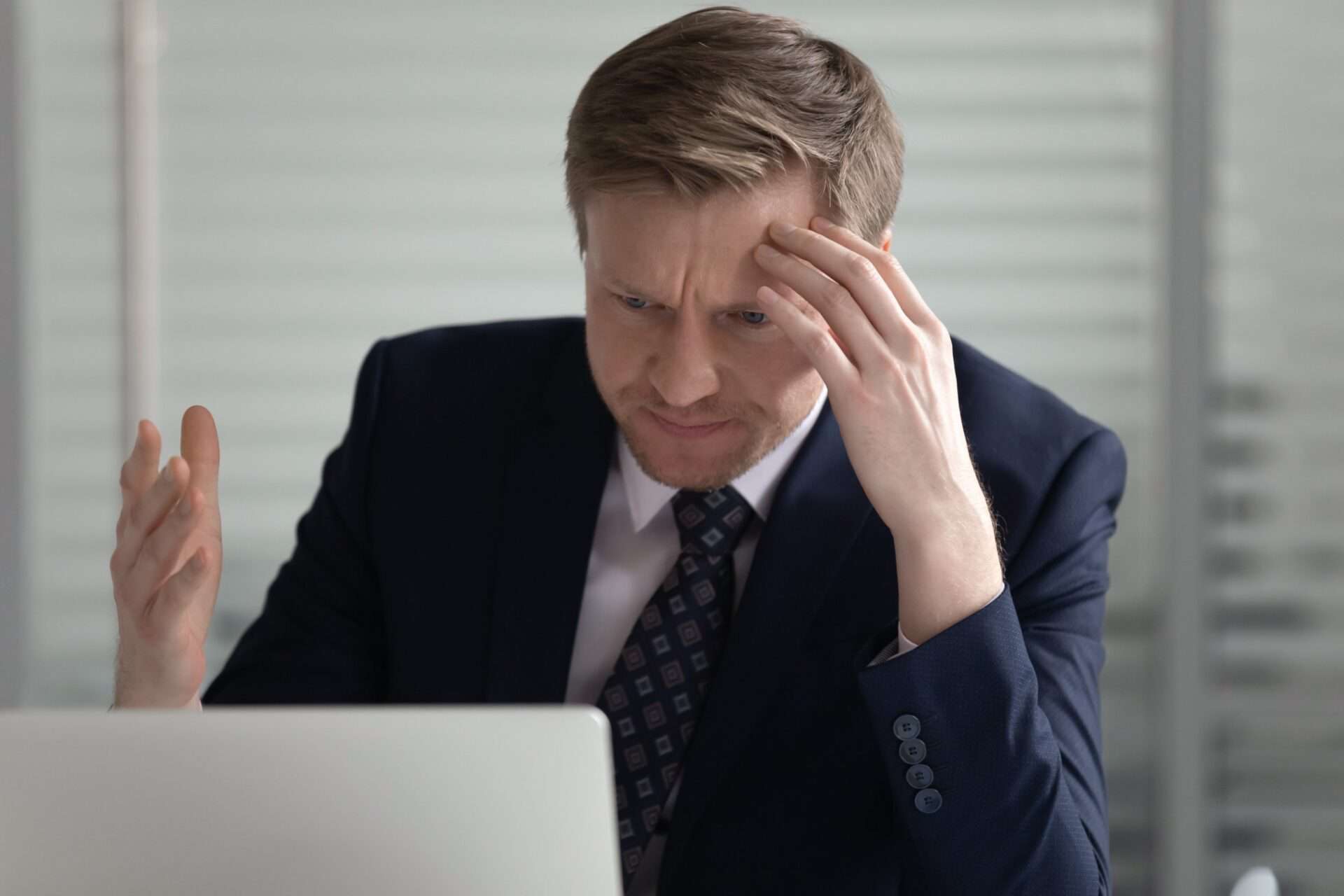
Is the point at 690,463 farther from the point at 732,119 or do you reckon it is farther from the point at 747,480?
the point at 732,119

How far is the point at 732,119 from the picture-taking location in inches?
51.3

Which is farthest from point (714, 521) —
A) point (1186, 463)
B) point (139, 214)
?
point (139, 214)

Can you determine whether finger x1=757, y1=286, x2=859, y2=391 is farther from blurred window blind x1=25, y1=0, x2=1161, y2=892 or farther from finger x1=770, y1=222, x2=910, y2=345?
blurred window blind x1=25, y1=0, x2=1161, y2=892

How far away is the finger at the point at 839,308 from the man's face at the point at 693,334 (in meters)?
0.04

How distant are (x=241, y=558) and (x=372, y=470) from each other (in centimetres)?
A: 131

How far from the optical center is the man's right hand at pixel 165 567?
1.24 m

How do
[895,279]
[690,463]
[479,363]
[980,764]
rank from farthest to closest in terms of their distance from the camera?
[479,363]
[690,463]
[895,279]
[980,764]

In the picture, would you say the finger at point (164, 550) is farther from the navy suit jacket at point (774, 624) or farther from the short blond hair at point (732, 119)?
the short blond hair at point (732, 119)

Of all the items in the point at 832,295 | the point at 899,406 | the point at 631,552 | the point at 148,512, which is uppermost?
the point at 832,295

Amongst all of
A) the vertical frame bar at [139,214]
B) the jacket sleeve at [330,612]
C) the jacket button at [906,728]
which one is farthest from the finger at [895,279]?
the vertical frame bar at [139,214]

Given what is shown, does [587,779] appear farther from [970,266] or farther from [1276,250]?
[1276,250]

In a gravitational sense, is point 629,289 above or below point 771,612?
above

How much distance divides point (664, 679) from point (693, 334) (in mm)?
366

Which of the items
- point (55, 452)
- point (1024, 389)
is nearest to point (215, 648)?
point (55, 452)
